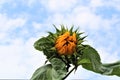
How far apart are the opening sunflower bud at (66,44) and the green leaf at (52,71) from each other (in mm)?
109

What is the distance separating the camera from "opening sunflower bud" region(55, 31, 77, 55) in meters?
4.71

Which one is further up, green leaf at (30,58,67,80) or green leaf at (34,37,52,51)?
green leaf at (34,37,52,51)

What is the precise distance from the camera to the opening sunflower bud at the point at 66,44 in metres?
4.71

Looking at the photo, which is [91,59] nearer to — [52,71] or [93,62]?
[93,62]

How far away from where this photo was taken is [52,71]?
15.5 feet

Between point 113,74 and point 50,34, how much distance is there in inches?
29.8

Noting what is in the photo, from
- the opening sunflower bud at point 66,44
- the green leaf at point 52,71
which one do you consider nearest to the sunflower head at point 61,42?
the opening sunflower bud at point 66,44

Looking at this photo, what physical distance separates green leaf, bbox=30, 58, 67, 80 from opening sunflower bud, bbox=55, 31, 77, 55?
109mm

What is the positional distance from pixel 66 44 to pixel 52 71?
0.30 metres

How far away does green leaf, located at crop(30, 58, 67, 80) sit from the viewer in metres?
4.66

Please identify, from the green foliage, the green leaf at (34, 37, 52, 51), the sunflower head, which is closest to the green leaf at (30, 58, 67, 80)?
the green foliage

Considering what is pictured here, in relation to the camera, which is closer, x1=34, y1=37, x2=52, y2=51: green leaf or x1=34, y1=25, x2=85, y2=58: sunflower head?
x1=34, y1=25, x2=85, y2=58: sunflower head

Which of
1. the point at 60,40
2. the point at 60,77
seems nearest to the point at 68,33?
the point at 60,40

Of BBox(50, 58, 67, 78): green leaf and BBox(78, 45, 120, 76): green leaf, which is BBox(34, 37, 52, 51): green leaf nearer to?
BBox(50, 58, 67, 78): green leaf
